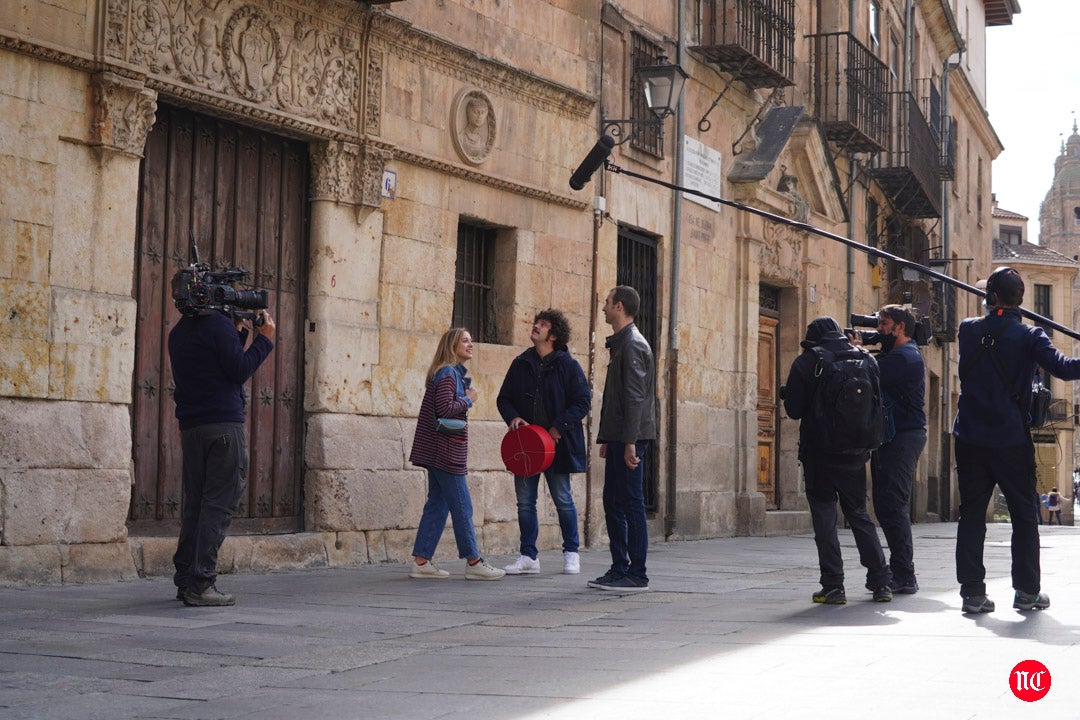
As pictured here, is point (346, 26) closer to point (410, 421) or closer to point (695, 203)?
point (410, 421)

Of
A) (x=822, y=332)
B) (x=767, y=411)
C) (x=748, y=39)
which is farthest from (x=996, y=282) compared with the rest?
(x=767, y=411)

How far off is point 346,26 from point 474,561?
391 cm

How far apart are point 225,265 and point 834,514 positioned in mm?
4178

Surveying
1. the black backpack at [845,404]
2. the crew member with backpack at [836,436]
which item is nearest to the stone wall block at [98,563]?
the crew member with backpack at [836,436]

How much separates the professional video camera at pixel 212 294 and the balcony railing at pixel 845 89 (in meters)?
12.6

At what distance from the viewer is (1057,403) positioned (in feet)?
202

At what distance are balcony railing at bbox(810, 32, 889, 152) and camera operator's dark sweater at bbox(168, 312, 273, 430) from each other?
42.0 ft

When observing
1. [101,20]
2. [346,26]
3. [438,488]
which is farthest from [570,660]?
[346,26]

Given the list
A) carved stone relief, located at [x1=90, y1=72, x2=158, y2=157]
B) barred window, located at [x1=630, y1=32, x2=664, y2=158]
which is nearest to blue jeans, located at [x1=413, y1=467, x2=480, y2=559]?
carved stone relief, located at [x1=90, y1=72, x2=158, y2=157]

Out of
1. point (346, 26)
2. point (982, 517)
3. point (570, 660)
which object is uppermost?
point (346, 26)

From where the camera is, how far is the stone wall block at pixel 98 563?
827 cm

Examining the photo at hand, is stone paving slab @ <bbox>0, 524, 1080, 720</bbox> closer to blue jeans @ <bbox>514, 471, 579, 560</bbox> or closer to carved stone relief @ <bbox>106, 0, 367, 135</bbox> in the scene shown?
blue jeans @ <bbox>514, 471, 579, 560</bbox>

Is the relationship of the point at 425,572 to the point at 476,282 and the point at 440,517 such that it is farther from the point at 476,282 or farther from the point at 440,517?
the point at 476,282

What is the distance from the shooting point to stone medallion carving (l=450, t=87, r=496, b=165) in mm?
11602
